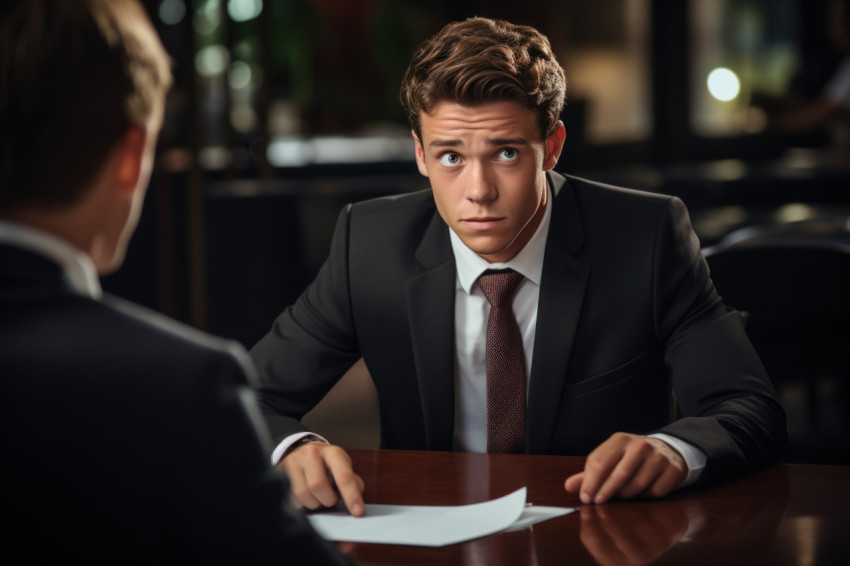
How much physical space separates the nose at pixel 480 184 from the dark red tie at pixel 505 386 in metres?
0.24

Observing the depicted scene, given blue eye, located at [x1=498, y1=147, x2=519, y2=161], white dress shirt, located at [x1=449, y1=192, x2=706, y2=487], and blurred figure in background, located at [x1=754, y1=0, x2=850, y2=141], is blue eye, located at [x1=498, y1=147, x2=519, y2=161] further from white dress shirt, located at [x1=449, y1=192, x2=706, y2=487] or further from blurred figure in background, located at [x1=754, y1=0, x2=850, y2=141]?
blurred figure in background, located at [x1=754, y1=0, x2=850, y2=141]

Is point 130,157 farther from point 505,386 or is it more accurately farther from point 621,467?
point 505,386

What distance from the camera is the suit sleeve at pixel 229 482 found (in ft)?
2.91

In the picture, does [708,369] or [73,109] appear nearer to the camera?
[73,109]

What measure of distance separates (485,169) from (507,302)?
0.26 metres

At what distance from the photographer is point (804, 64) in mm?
8430

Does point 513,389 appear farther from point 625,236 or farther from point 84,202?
point 84,202

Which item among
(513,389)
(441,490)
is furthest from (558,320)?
(441,490)

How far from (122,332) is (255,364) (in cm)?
119

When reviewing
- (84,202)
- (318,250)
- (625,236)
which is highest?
(84,202)

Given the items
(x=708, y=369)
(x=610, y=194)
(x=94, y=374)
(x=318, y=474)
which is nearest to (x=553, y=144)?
(x=610, y=194)

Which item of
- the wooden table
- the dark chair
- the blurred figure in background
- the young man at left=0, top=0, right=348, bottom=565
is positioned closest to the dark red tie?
the wooden table

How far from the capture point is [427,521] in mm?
1374

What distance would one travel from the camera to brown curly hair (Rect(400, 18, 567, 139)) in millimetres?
1904
